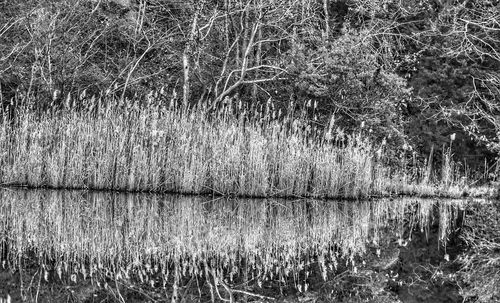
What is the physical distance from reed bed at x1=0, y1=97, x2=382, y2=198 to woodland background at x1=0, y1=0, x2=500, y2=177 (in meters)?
1.32

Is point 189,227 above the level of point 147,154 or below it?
below

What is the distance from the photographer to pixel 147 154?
8.80 metres

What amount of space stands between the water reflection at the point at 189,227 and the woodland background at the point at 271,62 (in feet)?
6.87

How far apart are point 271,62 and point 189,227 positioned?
7.33 metres

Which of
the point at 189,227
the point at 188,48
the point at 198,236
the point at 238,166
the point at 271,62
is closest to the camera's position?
the point at 198,236

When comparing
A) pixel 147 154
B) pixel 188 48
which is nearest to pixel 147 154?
pixel 147 154

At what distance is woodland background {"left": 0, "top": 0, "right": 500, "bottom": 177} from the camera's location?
11.8 metres

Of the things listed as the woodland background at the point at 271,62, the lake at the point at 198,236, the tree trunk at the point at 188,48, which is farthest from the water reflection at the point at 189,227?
the tree trunk at the point at 188,48

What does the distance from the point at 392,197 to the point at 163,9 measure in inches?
212

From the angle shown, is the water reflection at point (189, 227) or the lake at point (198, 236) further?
the water reflection at point (189, 227)

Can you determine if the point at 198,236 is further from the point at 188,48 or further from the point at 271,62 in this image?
the point at 271,62

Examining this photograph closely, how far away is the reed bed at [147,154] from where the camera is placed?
28.7 ft

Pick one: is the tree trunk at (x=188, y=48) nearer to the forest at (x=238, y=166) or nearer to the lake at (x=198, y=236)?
the forest at (x=238, y=166)

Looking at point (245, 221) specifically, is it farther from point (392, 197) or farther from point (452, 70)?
point (452, 70)
